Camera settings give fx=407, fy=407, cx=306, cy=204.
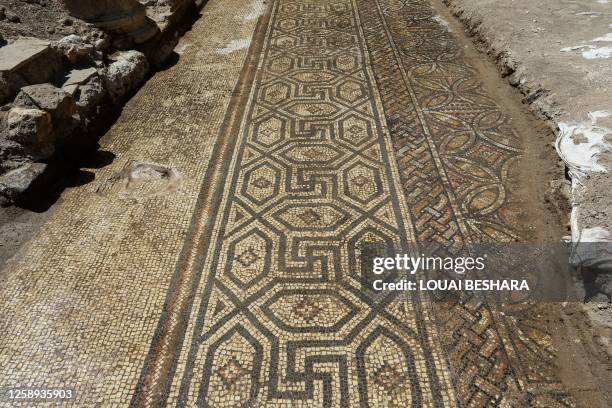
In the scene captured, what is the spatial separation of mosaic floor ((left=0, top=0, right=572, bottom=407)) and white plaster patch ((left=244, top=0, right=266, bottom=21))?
210 centimetres

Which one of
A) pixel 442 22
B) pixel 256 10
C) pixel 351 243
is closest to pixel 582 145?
pixel 351 243

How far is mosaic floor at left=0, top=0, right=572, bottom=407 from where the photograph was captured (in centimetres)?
189

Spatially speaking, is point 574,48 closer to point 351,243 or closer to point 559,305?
point 559,305

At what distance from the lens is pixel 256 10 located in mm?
5980

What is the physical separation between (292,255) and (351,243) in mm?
370

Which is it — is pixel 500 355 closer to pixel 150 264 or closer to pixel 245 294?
pixel 245 294

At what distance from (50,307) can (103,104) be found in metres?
2.17

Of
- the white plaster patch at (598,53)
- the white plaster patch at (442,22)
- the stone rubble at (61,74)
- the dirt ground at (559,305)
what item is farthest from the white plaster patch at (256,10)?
the white plaster patch at (598,53)

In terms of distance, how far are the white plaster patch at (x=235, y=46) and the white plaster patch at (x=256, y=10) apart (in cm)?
83

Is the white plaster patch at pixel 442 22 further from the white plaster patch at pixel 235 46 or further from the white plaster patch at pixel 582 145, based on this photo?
the white plaster patch at pixel 582 145

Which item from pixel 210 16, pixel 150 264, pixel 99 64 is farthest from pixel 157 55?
pixel 150 264

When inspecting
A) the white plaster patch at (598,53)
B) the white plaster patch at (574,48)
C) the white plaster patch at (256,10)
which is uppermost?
the white plaster patch at (256,10)

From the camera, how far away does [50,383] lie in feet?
6.21

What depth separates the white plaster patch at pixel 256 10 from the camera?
5.76 m
